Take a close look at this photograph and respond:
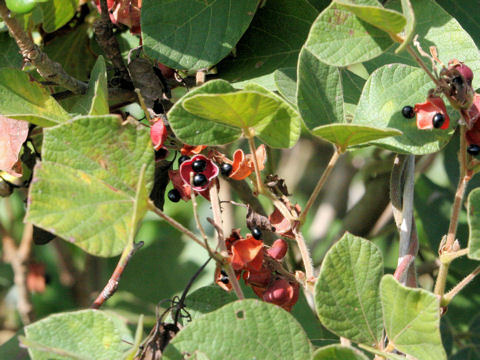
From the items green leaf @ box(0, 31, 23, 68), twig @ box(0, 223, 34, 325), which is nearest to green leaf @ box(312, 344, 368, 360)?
green leaf @ box(0, 31, 23, 68)

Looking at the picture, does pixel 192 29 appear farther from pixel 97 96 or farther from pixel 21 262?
pixel 21 262

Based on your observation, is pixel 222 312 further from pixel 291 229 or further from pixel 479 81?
pixel 479 81

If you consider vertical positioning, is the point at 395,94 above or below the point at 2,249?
above

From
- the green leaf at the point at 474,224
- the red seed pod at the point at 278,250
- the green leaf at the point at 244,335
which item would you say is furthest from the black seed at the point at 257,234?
the green leaf at the point at 474,224

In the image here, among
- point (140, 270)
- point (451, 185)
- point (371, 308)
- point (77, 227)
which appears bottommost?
point (140, 270)

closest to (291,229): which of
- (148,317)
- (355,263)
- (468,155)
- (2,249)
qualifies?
(355,263)

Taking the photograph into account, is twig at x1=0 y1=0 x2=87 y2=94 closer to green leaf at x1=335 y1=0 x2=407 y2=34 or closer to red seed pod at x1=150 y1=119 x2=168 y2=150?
red seed pod at x1=150 y1=119 x2=168 y2=150
